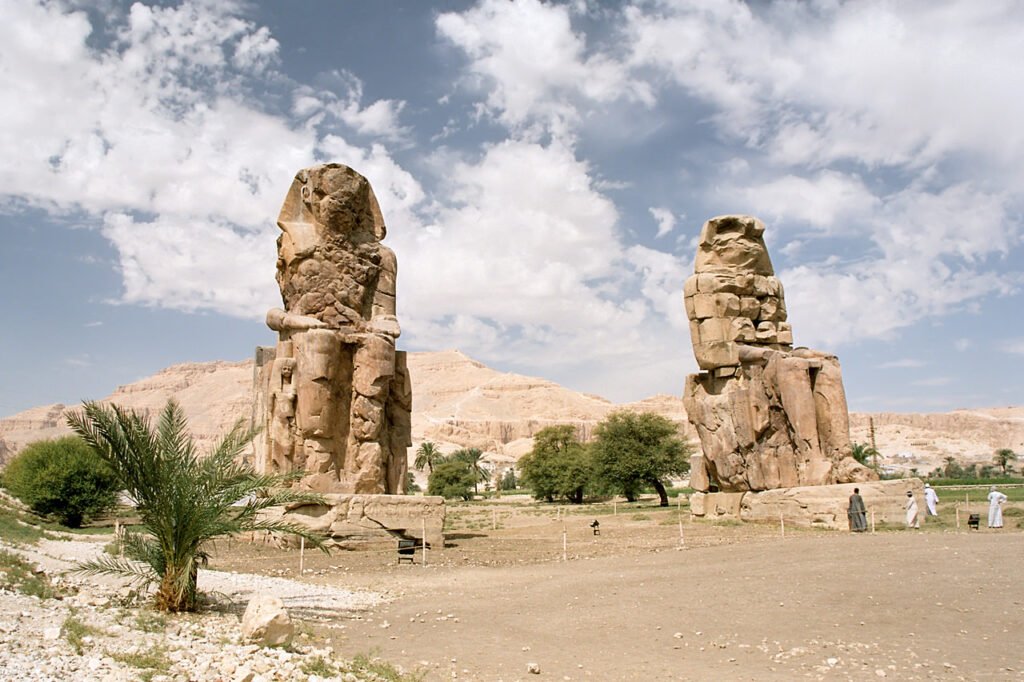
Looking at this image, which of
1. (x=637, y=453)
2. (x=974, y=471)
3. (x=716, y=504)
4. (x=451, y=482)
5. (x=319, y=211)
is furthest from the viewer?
(x=974, y=471)

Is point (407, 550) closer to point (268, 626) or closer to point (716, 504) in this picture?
point (268, 626)

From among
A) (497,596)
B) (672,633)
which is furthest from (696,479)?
(672,633)

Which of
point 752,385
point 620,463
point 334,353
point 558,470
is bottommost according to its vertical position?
point 558,470

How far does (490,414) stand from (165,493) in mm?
131468

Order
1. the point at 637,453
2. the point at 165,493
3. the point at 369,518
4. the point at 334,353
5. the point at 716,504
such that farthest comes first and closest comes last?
the point at 637,453, the point at 716,504, the point at 334,353, the point at 369,518, the point at 165,493

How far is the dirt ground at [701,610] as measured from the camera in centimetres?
558

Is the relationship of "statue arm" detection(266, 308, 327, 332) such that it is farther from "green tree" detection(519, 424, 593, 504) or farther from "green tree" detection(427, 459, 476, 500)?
"green tree" detection(427, 459, 476, 500)

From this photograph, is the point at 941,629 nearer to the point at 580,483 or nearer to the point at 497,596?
the point at 497,596

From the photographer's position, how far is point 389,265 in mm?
14445

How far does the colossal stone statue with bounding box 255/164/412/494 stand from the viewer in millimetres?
12578

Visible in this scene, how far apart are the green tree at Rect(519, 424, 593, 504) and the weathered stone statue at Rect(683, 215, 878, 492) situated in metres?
22.3

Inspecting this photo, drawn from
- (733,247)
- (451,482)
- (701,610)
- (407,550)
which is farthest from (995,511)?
(451,482)

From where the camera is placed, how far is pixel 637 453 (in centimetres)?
3381

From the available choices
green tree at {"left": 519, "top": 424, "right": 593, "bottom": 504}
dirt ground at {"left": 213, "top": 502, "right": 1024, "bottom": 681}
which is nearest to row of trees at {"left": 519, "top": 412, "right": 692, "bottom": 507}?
green tree at {"left": 519, "top": 424, "right": 593, "bottom": 504}
